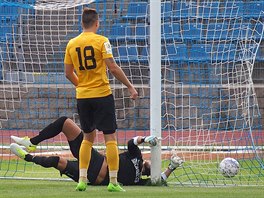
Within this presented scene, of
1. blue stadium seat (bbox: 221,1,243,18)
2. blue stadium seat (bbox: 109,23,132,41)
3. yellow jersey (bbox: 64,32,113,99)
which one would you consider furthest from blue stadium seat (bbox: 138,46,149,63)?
yellow jersey (bbox: 64,32,113,99)

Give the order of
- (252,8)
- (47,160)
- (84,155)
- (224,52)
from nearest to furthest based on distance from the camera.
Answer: (84,155), (47,160), (224,52), (252,8)

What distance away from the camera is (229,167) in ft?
32.5

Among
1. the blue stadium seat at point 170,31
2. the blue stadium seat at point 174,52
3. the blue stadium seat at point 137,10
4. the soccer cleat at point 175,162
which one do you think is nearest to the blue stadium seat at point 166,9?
the blue stadium seat at point 170,31

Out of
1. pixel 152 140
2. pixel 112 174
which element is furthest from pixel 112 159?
pixel 152 140

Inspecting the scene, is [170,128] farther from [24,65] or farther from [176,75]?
[24,65]

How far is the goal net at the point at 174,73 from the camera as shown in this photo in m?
10.8

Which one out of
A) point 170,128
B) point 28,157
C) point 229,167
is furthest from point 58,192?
point 170,128

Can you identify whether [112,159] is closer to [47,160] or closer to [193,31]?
[47,160]

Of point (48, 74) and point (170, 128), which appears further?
point (48, 74)

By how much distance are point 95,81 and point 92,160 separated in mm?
1232

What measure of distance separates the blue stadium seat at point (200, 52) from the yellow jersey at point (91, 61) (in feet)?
8.49

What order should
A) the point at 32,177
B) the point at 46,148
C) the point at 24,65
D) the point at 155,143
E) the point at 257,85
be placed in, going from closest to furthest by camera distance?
the point at 155,143 < the point at 32,177 < the point at 24,65 < the point at 46,148 < the point at 257,85

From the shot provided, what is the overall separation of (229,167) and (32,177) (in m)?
2.71

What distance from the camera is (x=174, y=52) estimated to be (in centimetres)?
1120
